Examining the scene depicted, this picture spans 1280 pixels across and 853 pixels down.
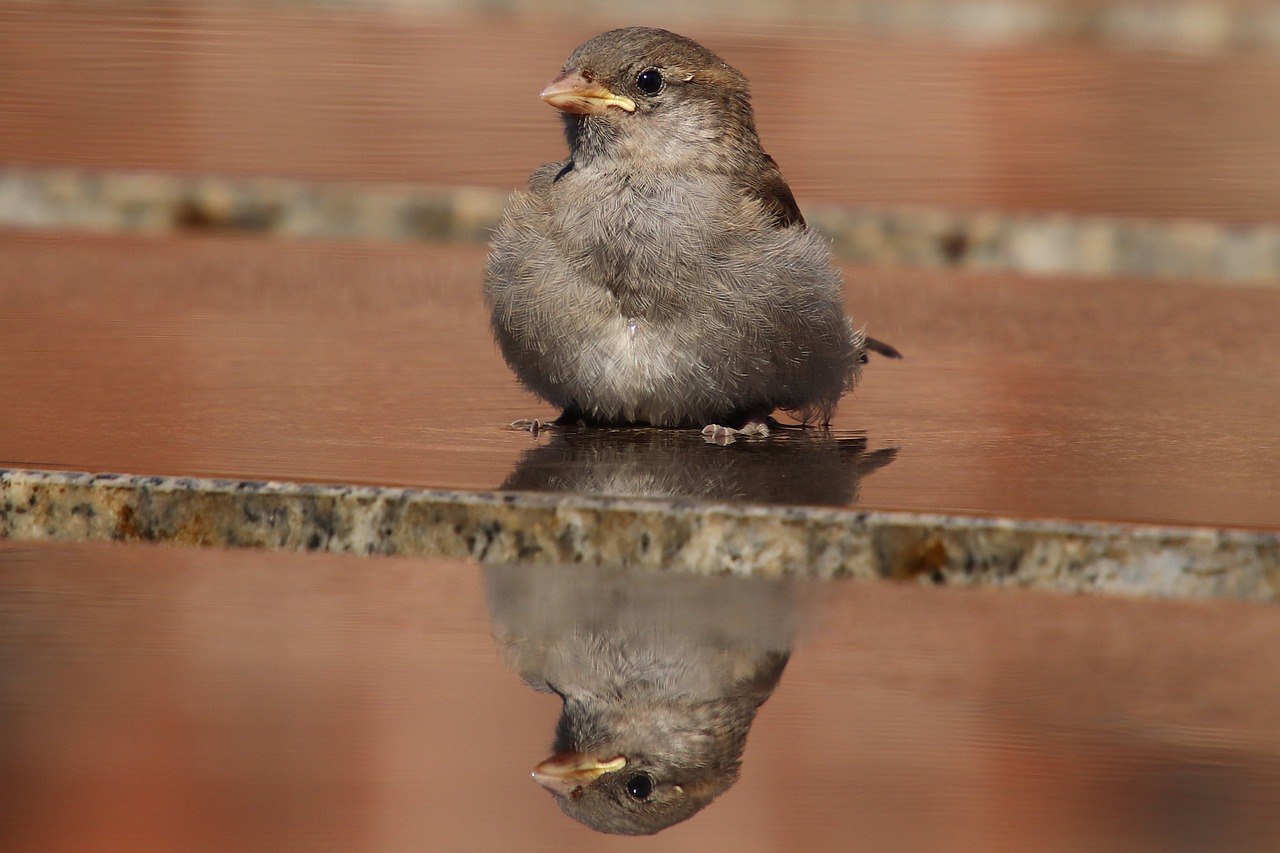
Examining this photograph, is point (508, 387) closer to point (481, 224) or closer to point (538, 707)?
point (538, 707)

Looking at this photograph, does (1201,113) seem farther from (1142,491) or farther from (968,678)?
(968,678)

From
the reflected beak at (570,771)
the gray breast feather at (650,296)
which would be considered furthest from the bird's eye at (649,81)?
the reflected beak at (570,771)

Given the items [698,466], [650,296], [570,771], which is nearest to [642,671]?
[570,771]

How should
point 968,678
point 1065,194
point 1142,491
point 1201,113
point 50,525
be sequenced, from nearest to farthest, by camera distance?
1. point 968,678
2. point 50,525
3. point 1142,491
4. point 1065,194
5. point 1201,113

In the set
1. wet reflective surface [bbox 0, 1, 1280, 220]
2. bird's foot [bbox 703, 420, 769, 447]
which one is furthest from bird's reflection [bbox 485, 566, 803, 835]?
wet reflective surface [bbox 0, 1, 1280, 220]

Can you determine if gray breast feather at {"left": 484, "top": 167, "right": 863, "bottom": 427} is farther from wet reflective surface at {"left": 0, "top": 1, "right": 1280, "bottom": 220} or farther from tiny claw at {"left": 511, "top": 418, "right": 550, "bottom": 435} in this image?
wet reflective surface at {"left": 0, "top": 1, "right": 1280, "bottom": 220}

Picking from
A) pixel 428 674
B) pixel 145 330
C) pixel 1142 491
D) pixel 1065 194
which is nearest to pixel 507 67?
pixel 1065 194
